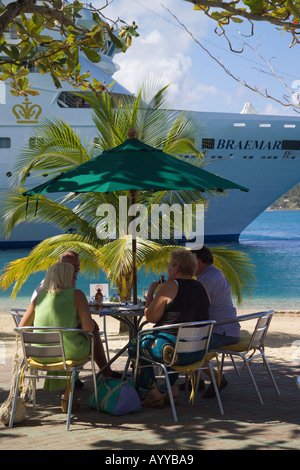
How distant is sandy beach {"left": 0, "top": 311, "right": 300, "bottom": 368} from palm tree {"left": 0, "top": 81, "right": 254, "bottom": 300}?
32.5 inches

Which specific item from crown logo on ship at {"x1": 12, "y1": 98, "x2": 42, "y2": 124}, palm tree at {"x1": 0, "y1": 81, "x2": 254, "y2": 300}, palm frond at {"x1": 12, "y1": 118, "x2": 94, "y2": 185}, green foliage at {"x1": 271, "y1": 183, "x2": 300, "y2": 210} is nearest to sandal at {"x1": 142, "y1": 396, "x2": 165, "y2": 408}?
palm tree at {"x1": 0, "y1": 81, "x2": 254, "y2": 300}

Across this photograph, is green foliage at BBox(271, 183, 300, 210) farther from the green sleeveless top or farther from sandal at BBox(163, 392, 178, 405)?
the green sleeveless top

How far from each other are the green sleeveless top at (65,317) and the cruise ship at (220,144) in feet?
66.8

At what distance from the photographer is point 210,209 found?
3166 centimetres

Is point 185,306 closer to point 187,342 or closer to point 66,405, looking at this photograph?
point 187,342

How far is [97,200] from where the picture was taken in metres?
8.45

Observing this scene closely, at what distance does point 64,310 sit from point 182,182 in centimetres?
129

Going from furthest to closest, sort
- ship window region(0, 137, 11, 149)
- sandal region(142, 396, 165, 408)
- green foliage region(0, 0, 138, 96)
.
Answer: ship window region(0, 137, 11, 149) < green foliage region(0, 0, 138, 96) < sandal region(142, 396, 165, 408)

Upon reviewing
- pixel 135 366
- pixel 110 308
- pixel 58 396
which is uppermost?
pixel 110 308

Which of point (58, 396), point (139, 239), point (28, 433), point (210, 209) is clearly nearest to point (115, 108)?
point (139, 239)

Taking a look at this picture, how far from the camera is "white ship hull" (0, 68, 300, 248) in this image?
26312 mm

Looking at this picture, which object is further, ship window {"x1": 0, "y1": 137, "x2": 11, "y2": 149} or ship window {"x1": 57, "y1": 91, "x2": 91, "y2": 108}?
ship window {"x1": 57, "y1": 91, "x2": 91, "y2": 108}

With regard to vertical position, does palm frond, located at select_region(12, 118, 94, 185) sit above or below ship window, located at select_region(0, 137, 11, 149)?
below
